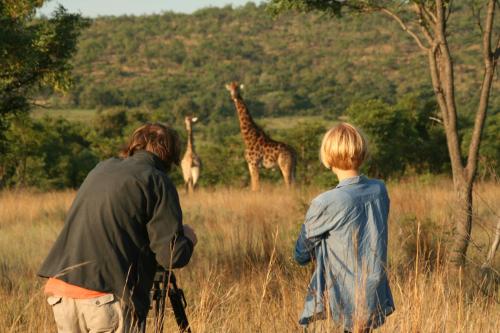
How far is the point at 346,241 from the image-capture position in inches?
147

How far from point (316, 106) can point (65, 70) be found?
52955mm

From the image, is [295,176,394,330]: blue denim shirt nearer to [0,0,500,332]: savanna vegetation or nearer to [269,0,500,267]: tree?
[0,0,500,332]: savanna vegetation

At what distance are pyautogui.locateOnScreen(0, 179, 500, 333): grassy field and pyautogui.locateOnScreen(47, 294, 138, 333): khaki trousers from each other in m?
0.43

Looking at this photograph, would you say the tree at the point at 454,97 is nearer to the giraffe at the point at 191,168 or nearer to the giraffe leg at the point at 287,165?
the giraffe leg at the point at 287,165

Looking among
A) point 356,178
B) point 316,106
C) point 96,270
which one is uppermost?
point 356,178

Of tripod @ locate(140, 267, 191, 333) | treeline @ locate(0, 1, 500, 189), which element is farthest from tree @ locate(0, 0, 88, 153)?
tripod @ locate(140, 267, 191, 333)

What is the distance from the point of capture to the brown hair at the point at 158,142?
372cm

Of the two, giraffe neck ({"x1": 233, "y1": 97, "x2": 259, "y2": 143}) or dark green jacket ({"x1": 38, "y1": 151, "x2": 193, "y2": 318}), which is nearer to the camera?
dark green jacket ({"x1": 38, "y1": 151, "x2": 193, "y2": 318})

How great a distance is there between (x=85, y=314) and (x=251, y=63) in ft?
249

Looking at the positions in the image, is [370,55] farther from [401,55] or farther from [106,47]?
[106,47]

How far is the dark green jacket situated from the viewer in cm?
354

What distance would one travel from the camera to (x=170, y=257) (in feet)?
11.5

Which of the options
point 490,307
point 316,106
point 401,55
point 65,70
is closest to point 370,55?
point 401,55

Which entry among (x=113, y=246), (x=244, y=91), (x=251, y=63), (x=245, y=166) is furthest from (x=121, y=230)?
(x=251, y=63)
